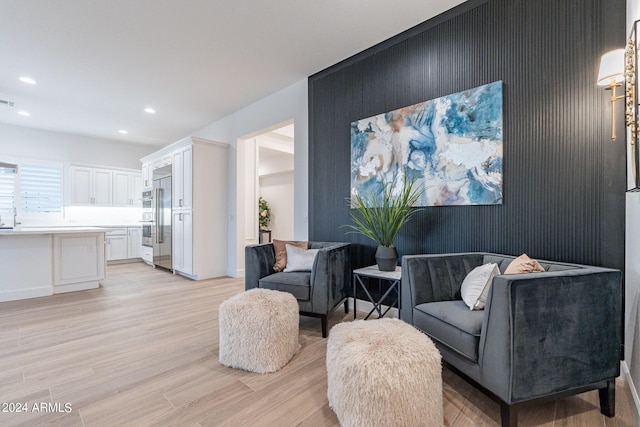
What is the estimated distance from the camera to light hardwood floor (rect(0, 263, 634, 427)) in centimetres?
153

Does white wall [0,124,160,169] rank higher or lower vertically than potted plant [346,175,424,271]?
higher

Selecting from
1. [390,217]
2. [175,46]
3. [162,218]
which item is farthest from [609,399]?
[162,218]

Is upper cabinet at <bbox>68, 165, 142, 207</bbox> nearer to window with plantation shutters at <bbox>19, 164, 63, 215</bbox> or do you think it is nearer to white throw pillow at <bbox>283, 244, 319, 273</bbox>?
window with plantation shutters at <bbox>19, 164, 63, 215</bbox>

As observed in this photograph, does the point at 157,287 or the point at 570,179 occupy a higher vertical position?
the point at 570,179

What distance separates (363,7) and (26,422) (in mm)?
3567

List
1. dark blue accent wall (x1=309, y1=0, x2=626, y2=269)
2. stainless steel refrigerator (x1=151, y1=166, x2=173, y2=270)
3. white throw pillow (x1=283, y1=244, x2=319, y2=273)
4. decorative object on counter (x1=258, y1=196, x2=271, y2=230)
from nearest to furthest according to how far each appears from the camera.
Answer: dark blue accent wall (x1=309, y1=0, x2=626, y2=269) → white throw pillow (x1=283, y1=244, x2=319, y2=273) → stainless steel refrigerator (x1=151, y1=166, x2=173, y2=270) → decorative object on counter (x1=258, y1=196, x2=271, y2=230)

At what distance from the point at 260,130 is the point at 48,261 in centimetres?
333

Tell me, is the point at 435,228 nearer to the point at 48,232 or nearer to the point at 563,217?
the point at 563,217

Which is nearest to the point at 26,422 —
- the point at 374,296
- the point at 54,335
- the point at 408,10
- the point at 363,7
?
the point at 54,335

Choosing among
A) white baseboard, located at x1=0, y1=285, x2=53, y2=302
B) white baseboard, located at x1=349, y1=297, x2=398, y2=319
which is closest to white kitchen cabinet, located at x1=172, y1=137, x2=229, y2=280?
white baseboard, located at x1=0, y1=285, x2=53, y2=302

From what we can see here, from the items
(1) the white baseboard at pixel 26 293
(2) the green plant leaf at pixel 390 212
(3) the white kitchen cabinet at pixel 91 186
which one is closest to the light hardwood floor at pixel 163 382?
(1) the white baseboard at pixel 26 293

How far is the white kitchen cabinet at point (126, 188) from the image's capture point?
6.73 m

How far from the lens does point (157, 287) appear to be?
171 inches

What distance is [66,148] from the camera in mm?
6207
